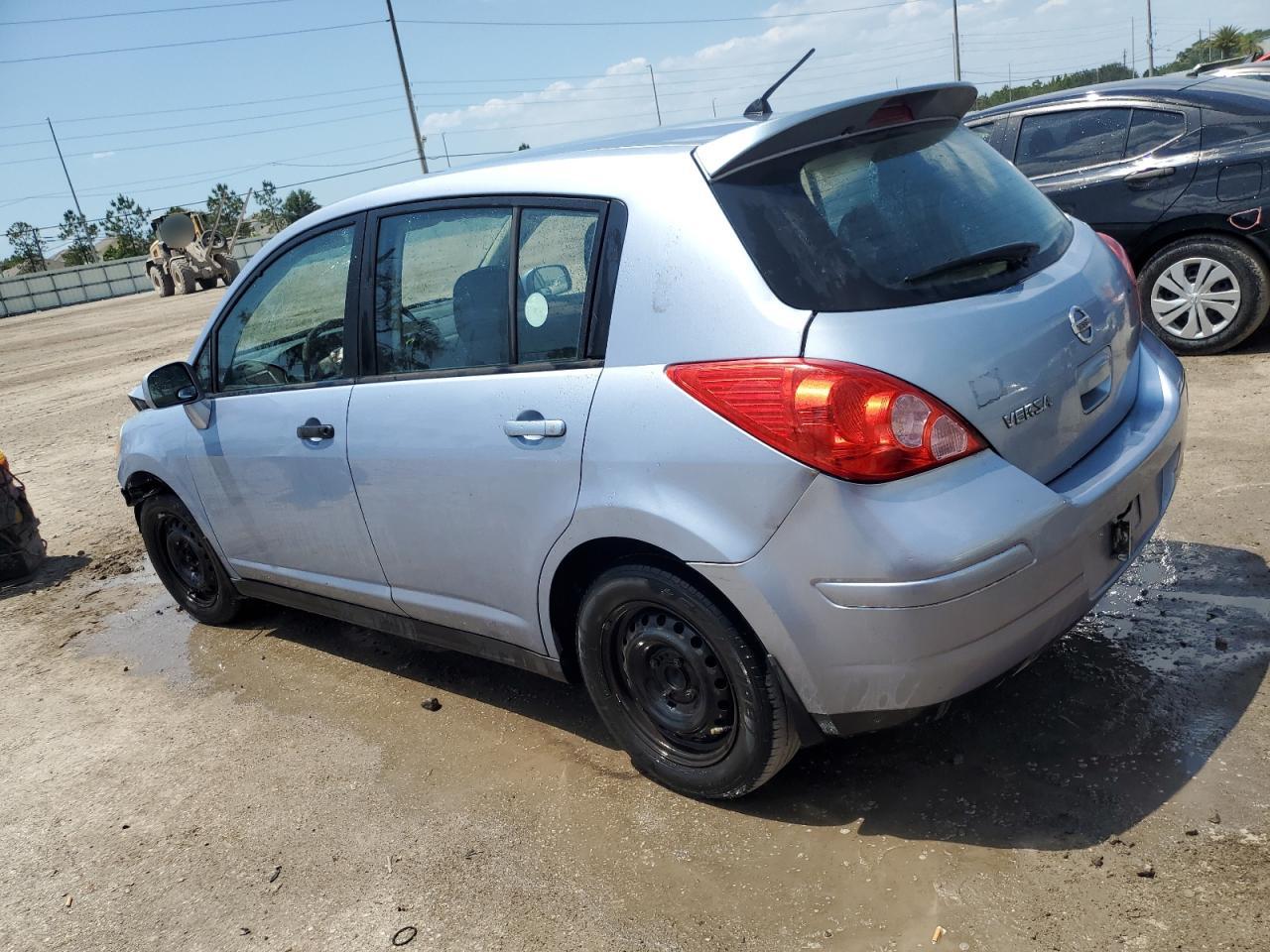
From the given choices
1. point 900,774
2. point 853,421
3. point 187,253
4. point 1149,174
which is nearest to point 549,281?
point 853,421

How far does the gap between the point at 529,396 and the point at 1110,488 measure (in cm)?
158

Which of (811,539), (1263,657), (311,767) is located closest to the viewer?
(811,539)

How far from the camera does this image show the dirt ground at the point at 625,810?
2.57 m

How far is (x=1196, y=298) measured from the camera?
680 cm

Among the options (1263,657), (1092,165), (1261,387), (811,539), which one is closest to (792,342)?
(811,539)

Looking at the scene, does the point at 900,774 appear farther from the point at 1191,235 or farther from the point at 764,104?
the point at 1191,235

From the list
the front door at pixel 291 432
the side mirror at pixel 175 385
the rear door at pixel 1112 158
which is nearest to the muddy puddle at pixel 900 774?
the front door at pixel 291 432

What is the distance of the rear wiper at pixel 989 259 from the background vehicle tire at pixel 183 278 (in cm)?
3991

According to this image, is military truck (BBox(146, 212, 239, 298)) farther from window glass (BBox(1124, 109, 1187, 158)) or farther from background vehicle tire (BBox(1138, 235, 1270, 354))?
background vehicle tire (BBox(1138, 235, 1270, 354))

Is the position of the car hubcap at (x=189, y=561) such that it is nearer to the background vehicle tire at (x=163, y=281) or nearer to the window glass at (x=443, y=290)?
the window glass at (x=443, y=290)

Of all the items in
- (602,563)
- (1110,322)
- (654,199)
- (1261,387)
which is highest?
(654,199)

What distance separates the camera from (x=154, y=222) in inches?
1523

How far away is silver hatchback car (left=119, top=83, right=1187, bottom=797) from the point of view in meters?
2.46

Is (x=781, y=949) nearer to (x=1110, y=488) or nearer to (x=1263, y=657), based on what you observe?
(x=1110, y=488)
